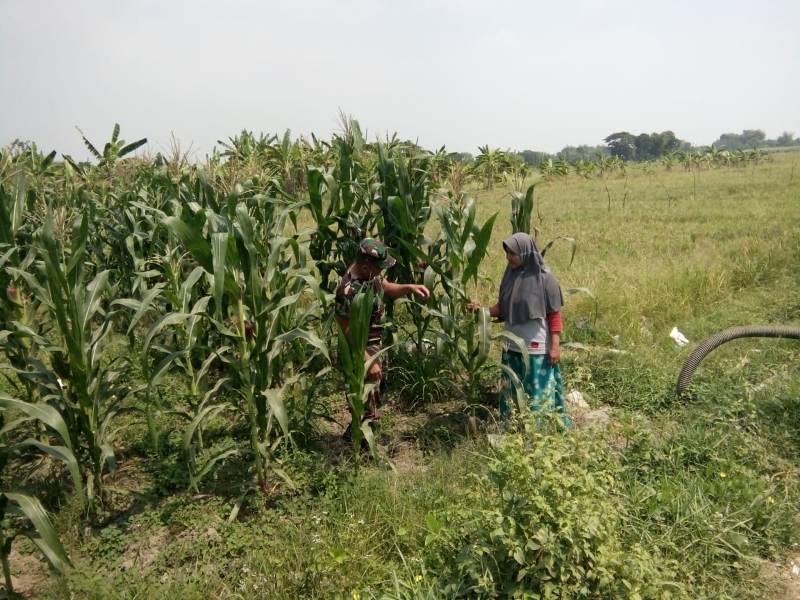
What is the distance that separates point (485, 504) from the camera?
8.48 ft

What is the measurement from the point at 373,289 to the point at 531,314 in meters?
1.02

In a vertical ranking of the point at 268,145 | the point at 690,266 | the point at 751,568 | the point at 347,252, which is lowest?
the point at 751,568

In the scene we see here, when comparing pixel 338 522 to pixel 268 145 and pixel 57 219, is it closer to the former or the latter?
pixel 57 219

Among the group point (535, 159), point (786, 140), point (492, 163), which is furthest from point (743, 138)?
point (492, 163)

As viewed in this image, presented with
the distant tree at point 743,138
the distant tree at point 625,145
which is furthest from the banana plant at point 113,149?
the distant tree at point 743,138

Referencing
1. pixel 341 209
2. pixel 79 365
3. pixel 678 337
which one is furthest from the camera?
pixel 678 337

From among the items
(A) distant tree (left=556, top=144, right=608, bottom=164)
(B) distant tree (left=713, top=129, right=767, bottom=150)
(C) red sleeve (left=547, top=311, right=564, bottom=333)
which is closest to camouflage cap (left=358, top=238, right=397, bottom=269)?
(C) red sleeve (left=547, top=311, right=564, bottom=333)

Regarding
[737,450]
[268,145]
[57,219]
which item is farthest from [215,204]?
[268,145]

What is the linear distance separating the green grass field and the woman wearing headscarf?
41 centimetres

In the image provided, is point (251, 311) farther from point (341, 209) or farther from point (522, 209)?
point (522, 209)

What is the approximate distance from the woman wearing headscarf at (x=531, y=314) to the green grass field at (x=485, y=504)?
410 millimetres

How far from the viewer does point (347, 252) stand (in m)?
4.23

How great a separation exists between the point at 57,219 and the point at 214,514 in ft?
7.77

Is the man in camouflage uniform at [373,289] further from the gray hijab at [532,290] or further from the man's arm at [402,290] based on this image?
the gray hijab at [532,290]
